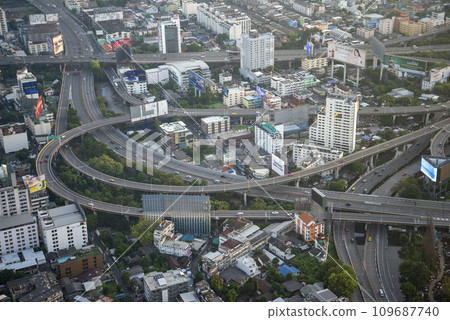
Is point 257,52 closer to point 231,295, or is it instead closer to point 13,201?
point 13,201

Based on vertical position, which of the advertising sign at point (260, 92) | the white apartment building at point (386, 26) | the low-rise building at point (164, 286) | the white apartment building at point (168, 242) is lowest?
the white apartment building at point (168, 242)

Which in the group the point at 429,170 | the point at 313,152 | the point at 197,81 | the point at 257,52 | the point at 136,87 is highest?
the point at 257,52

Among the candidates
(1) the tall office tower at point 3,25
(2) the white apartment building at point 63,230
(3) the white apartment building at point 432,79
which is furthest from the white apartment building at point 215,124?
(1) the tall office tower at point 3,25

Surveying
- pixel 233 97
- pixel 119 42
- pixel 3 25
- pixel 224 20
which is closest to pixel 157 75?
pixel 233 97

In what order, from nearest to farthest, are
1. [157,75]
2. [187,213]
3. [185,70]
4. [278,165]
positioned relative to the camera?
[187,213]
[278,165]
[185,70]
[157,75]

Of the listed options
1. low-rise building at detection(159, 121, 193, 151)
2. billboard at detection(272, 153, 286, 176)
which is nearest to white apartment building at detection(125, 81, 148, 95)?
low-rise building at detection(159, 121, 193, 151)

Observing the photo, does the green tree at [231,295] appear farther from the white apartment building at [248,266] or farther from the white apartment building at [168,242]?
the white apartment building at [168,242]

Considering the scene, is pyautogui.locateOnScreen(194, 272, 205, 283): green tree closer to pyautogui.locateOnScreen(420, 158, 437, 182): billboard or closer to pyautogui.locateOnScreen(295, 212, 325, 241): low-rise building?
pyautogui.locateOnScreen(295, 212, 325, 241): low-rise building
